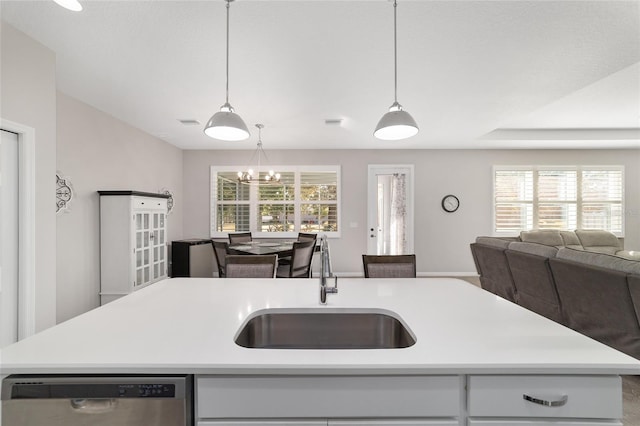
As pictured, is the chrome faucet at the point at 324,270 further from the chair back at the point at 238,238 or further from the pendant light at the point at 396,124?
the chair back at the point at 238,238

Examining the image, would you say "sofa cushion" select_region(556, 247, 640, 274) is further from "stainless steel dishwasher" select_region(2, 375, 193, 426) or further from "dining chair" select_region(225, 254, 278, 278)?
"stainless steel dishwasher" select_region(2, 375, 193, 426)

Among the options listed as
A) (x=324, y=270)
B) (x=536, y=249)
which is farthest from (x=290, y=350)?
(x=536, y=249)

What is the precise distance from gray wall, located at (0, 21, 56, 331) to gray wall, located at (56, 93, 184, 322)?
118cm

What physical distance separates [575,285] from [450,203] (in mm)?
3575

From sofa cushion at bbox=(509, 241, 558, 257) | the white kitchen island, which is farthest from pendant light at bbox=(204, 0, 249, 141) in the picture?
sofa cushion at bbox=(509, 241, 558, 257)

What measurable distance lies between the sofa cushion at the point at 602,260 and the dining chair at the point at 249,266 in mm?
2588

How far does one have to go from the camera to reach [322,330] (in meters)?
1.45

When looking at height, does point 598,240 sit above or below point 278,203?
below

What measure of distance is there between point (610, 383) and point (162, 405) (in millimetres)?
1311

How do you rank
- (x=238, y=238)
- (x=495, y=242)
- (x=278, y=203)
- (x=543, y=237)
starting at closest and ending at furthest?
1. (x=495, y=242)
2. (x=238, y=238)
3. (x=543, y=237)
4. (x=278, y=203)

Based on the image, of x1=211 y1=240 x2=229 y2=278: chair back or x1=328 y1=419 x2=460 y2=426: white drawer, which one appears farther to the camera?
x1=211 y1=240 x2=229 y2=278: chair back

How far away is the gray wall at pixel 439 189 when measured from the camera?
19.9ft

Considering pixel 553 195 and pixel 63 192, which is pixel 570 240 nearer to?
pixel 553 195

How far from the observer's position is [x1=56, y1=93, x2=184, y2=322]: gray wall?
340 cm
